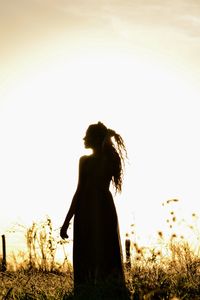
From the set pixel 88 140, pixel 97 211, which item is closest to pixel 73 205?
pixel 97 211

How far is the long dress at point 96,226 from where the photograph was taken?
664cm

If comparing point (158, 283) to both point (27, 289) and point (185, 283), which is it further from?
point (27, 289)

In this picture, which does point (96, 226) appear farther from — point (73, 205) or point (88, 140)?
point (88, 140)

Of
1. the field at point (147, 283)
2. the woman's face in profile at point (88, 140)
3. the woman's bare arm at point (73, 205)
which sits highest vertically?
the woman's face in profile at point (88, 140)

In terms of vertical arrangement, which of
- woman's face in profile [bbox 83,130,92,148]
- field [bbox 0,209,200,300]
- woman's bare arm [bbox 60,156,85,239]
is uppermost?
woman's face in profile [bbox 83,130,92,148]

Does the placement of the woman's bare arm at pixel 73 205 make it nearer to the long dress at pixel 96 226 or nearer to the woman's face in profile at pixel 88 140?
the long dress at pixel 96 226

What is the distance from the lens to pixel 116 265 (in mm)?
6719

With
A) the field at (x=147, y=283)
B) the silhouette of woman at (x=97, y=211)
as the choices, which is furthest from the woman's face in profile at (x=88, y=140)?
the field at (x=147, y=283)

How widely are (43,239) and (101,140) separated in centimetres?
422

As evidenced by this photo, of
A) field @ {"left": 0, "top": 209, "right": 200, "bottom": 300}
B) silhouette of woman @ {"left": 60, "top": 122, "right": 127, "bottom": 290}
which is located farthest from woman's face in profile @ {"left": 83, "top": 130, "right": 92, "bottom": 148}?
field @ {"left": 0, "top": 209, "right": 200, "bottom": 300}

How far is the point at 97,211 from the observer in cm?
665

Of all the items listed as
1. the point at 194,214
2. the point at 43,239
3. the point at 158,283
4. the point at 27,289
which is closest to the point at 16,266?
the point at 43,239

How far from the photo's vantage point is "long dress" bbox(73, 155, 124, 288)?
21.8 feet

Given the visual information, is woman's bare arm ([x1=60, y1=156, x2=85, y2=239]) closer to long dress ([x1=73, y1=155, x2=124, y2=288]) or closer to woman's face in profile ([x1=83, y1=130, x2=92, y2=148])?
long dress ([x1=73, y1=155, x2=124, y2=288])
